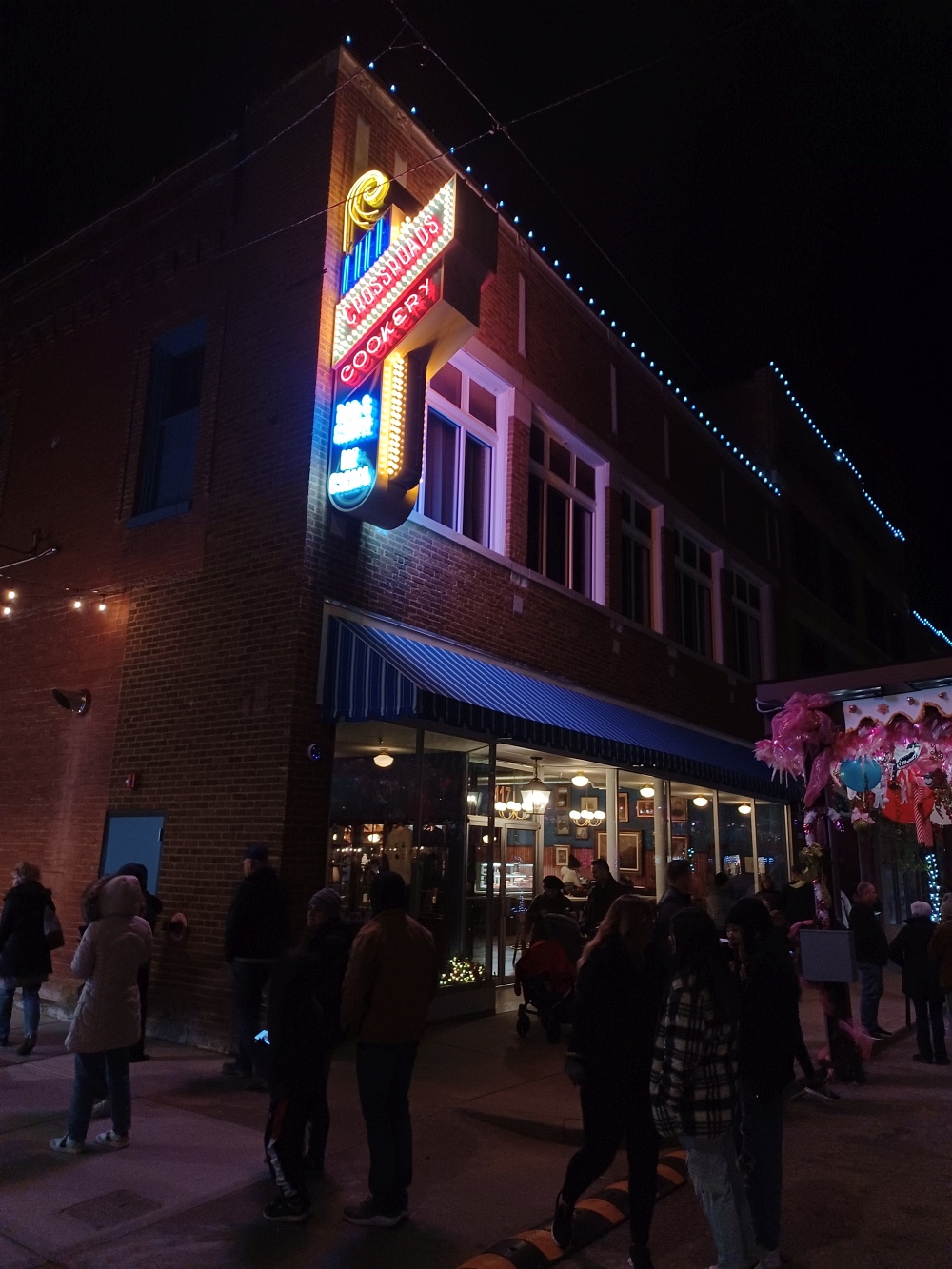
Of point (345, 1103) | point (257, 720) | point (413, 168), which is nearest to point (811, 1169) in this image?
point (345, 1103)

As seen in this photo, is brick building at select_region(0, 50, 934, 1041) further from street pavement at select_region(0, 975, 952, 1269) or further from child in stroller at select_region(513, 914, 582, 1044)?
street pavement at select_region(0, 975, 952, 1269)

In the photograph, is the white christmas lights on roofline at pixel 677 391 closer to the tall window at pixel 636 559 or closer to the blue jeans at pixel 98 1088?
the tall window at pixel 636 559

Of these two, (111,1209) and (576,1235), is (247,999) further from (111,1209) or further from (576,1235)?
(576,1235)

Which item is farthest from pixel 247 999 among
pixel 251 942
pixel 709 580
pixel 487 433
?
pixel 709 580

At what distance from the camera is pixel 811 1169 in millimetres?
6266

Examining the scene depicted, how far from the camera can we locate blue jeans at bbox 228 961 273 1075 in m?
7.93

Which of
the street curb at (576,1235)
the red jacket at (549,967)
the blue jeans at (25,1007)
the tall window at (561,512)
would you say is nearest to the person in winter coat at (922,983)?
the red jacket at (549,967)

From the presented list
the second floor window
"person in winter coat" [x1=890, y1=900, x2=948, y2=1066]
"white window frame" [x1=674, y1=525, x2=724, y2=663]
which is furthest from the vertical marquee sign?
the second floor window

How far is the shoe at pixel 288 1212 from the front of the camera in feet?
16.5

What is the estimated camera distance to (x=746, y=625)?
21.0 m

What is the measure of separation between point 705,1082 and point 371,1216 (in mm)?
2091

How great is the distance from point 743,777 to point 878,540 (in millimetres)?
17719

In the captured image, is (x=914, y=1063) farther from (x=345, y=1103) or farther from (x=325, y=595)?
(x=325, y=595)

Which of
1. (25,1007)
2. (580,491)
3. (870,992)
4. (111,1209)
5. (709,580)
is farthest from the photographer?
(709,580)
